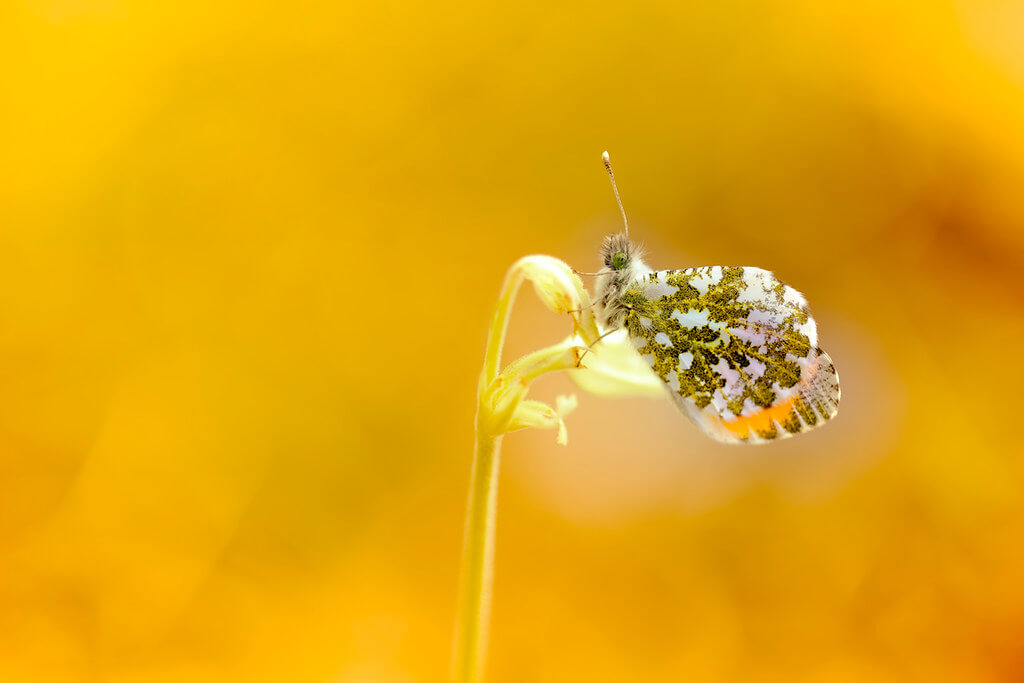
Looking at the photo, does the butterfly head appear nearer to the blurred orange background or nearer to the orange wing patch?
the orange wing patch

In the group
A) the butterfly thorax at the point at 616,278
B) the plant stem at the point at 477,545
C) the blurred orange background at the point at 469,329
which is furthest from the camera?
the blurred orange background at the point at 469,329

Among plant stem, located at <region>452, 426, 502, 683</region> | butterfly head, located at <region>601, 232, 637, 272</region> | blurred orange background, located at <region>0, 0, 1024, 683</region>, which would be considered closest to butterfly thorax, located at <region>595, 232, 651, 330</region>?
butterfly head, located at <region>601, 232, 637, 272</region>

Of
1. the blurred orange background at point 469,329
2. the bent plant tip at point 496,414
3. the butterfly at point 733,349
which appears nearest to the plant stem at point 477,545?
the bent plant tip at point 496,414

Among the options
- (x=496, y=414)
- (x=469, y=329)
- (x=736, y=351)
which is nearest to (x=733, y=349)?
(x=736, y=351)

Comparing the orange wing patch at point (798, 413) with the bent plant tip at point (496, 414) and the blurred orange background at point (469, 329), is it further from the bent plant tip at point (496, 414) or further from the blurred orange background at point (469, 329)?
the blurred orange background at point (469, 329)

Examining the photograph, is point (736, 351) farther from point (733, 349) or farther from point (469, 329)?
point (469, 329)

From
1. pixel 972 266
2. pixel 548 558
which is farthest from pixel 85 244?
pixel 972 266

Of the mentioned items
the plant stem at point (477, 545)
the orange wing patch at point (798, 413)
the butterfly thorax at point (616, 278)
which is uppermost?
the butterfly thorax at point (616, 278)
